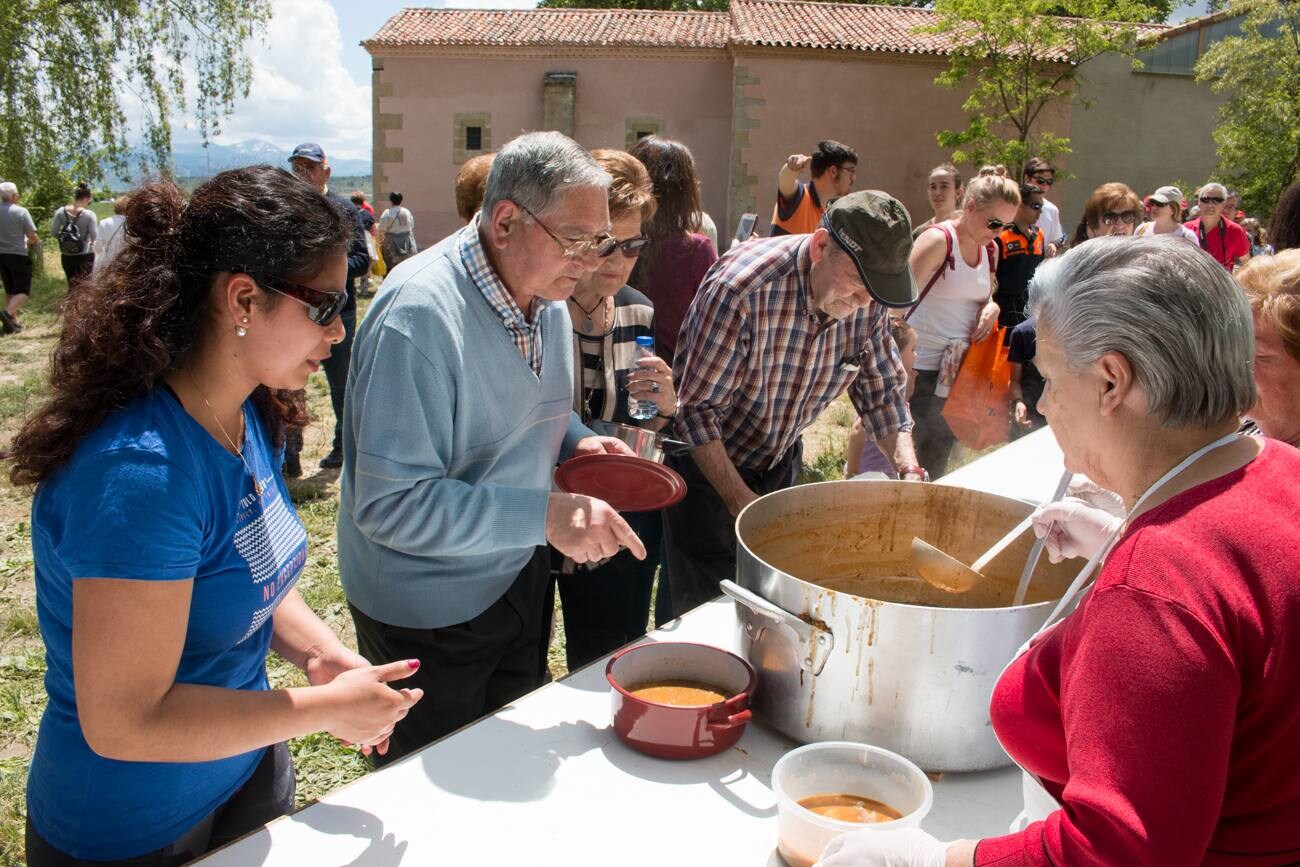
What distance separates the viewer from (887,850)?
1.00 m

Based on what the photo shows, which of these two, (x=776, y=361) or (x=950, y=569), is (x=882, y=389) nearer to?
(x=776, y=361)

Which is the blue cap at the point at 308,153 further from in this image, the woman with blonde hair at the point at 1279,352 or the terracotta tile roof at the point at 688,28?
the terracotta tile roof at the point at 688,28

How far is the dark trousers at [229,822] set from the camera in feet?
4.23

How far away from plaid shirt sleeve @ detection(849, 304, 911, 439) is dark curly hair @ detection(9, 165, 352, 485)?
1.59 metres

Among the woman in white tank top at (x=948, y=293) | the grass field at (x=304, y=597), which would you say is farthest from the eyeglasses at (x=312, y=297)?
the woman in white tank top at (x=948, y=293)

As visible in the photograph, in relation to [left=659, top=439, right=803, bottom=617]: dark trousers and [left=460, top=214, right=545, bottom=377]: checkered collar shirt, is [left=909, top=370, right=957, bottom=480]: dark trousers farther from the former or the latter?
[left=460, top=214, right=545, bottom=377]: checkered collar shirt

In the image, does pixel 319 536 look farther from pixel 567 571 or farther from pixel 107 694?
pixel 107 694

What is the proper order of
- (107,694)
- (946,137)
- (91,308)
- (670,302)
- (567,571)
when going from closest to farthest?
(107,694) < (91,308) < (567,571) < (670,302) < (946,137)

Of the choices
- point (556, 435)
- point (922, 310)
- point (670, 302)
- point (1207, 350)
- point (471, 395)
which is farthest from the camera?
point (922, 310)

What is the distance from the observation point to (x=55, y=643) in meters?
1.24

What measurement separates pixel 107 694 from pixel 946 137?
19.0 metres

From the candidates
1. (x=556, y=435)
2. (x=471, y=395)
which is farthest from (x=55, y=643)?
(x=556, y=435)

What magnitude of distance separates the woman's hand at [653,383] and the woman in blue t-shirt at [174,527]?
3.03ft

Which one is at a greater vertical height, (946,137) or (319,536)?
(946,137)
